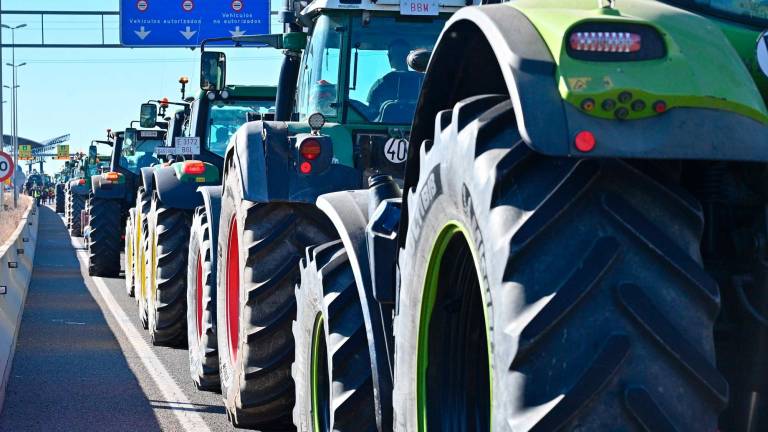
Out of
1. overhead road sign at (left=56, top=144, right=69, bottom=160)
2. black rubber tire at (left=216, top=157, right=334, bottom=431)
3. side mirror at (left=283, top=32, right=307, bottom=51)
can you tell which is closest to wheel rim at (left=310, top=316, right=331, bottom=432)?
black rubber tire at (left=216, top=157, right=334, bottom=431)

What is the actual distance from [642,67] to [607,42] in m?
0.10

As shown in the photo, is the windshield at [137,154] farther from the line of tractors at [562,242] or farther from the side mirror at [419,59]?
the side mirror at [419,59]

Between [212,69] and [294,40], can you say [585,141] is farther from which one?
[212,69]

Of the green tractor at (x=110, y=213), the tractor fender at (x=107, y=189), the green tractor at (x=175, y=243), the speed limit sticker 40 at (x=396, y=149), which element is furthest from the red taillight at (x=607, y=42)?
the tractor fender at (x=107, y=189)

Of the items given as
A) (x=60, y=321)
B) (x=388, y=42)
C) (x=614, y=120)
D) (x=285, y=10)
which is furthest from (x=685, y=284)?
(x=60, y=321)

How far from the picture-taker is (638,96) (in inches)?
116

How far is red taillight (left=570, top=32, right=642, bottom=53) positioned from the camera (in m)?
3.04

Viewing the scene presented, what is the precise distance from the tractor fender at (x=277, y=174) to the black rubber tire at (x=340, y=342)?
4.01ft

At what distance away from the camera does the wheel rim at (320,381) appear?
5.76 m

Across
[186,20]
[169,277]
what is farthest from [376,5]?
A: [186,20]

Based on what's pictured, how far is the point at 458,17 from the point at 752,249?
974 millimetres

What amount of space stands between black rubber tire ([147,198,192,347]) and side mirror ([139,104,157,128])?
5.11 meters

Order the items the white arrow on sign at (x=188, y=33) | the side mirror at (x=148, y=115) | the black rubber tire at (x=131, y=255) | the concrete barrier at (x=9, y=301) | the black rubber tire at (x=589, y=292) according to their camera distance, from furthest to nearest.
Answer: the white arrow on sign at (x=188, y=33) < the side mirror at (x=148, y=115) < the black rubber tire at (x=131, y=255) < the concrete barrier at (x=9, y=301) < the black rubber tire at (x=589, y=292)

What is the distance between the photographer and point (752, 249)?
10.8 ft
